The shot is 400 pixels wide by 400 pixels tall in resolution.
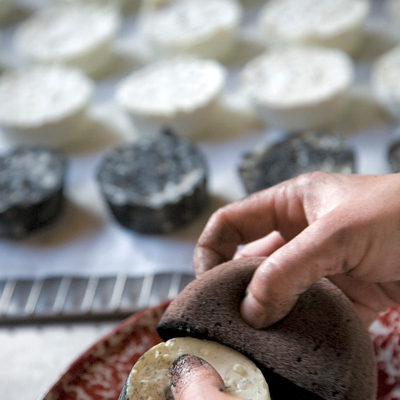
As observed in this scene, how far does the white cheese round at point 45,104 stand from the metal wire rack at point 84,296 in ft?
1.54

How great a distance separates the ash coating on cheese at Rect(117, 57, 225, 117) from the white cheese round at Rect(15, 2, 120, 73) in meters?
0.26

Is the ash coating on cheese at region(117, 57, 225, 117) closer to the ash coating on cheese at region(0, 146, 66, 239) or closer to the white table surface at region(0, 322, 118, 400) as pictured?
the ash coating on cheese at region(0, 146, 66, 239)

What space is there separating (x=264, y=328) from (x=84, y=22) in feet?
4.94

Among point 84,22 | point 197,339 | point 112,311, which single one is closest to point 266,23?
point 84,22

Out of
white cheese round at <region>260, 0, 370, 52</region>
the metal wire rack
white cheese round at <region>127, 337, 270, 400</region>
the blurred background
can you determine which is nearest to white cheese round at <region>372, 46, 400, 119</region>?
the blurred background

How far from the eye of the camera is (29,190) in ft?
4.69

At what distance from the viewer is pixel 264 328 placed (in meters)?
0.77

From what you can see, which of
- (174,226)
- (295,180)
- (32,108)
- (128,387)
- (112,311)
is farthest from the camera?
(32,108)

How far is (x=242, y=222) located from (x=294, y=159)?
0.54m

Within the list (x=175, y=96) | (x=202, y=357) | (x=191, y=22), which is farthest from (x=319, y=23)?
(x=202, y=357)

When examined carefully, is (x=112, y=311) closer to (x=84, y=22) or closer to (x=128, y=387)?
(x=128, y=387)

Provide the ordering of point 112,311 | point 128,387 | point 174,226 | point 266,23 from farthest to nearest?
point 266,23, point 174,226, point 112,311, point 128,387

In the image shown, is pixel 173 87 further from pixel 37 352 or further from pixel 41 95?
pixel 37 352

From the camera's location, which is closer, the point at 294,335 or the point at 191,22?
the point at 294,335
